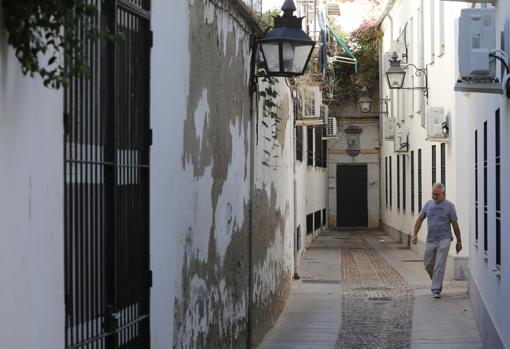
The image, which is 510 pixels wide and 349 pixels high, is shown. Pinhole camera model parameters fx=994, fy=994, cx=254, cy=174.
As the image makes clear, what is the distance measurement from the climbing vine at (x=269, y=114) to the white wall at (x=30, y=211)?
20.5ft

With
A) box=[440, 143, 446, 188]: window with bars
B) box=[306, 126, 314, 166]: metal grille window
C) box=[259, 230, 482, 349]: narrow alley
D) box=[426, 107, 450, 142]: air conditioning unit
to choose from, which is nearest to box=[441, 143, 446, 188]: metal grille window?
box=[440, 143, 446, 188]: window with bars

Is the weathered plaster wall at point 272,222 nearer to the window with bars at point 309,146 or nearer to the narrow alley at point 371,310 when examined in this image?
the narrow alley at point 371,310

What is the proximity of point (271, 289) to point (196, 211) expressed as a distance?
5.27m

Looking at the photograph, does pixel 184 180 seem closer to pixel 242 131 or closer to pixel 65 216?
pixel 65 216

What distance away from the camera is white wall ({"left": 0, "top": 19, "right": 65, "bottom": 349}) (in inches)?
165

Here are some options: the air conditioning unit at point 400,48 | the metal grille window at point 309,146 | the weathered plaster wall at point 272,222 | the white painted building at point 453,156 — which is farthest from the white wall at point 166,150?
the air conditioning unit at point 400,48

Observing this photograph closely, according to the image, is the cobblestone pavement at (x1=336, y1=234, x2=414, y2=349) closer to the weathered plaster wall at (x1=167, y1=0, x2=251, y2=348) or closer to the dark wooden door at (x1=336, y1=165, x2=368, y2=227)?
the weathered plaster wall at (x1=167, y1=0, x2=251, y2=348)

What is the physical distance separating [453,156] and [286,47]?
917cm

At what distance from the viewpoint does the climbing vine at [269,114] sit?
38.2 feet

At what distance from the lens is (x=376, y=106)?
37.6 m

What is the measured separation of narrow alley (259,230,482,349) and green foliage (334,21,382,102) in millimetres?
14375

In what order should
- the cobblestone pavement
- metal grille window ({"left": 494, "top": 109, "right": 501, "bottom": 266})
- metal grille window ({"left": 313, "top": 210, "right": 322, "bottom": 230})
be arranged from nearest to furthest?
1. metal grille window ({"left": 494, "top": 109, "right": 501, "bottom": 266})
2. the cobblestone pavement
3. metal grille window ({"left": 313, "top": 210, "right": 322, "bottom": 230})

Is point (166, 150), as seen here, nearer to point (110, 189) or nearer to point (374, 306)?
point (110, 189)

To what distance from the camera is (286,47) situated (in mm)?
10484
